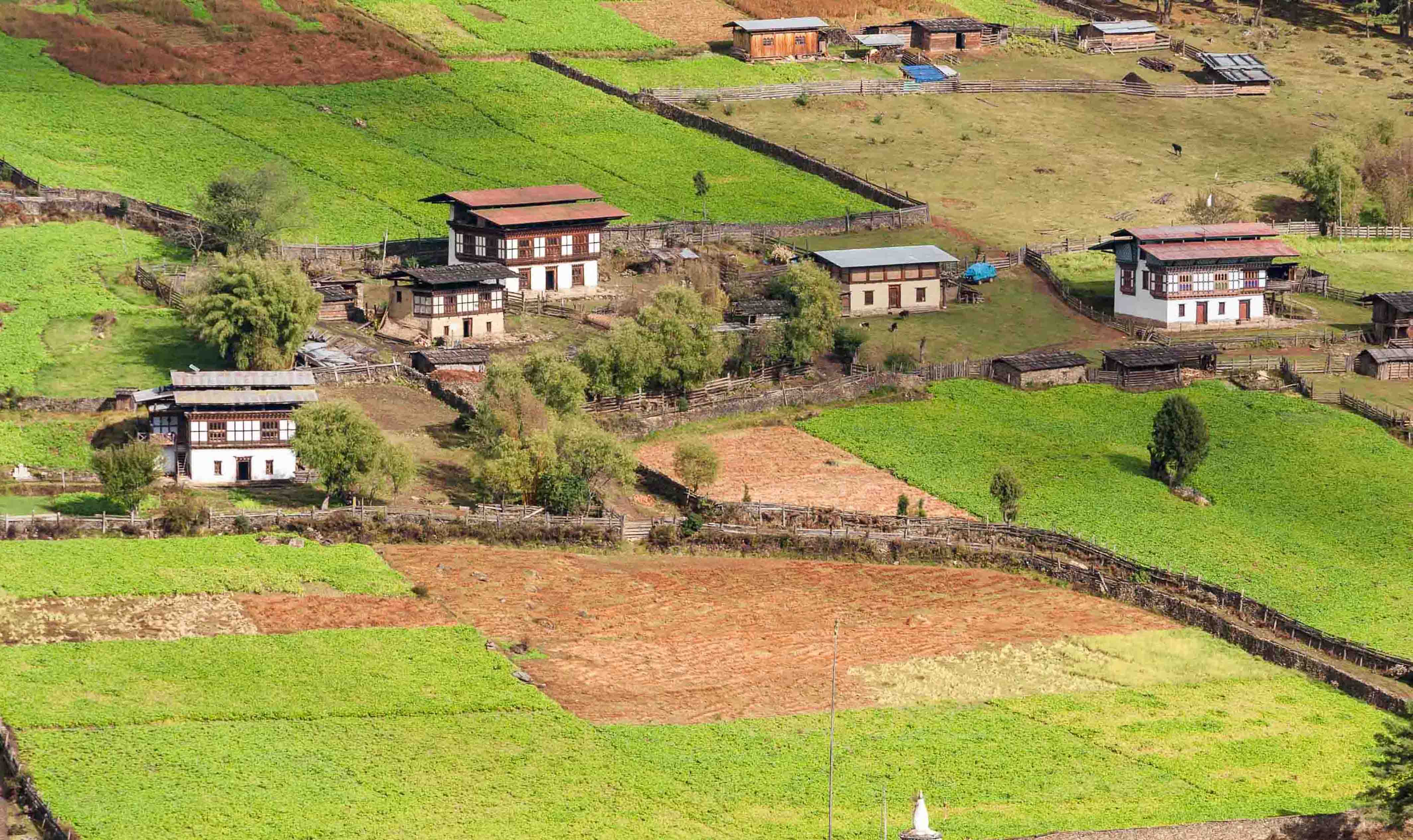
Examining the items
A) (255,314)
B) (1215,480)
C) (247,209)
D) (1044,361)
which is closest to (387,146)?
(247,209)

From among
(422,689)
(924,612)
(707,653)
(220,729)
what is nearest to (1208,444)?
(924,612)

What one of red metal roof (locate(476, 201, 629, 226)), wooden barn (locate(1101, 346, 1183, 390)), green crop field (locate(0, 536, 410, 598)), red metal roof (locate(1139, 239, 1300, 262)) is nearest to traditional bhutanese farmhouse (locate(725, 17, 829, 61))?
red metal roof (locate(476, 201, 629, 226))

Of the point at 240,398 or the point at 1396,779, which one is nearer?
the point at 1396,779

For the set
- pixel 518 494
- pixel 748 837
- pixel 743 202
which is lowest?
pixel 748 837

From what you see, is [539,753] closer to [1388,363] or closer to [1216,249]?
[1388,363]

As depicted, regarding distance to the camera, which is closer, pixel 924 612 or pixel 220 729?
pixel 220 729

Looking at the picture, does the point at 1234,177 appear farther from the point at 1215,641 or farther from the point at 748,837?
the point at 748,837

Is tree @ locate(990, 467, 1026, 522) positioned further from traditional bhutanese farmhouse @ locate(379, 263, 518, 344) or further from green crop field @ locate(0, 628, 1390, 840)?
traditional bhutanese farmhouse @ locate(379, 263, 518, 344)

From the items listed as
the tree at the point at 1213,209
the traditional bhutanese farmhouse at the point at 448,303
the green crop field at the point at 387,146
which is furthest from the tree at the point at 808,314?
the tree at the point at 1213,209
